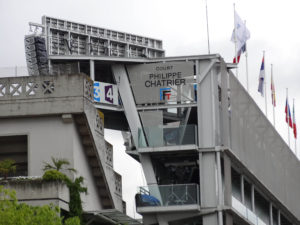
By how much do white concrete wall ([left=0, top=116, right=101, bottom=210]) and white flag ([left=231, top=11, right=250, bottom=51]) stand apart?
74.9 ft

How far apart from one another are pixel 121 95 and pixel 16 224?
28.5 meters

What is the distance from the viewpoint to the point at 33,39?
69562 mm

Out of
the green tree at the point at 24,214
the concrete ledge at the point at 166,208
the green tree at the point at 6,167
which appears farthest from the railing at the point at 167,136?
the green tree at the point at 24,214

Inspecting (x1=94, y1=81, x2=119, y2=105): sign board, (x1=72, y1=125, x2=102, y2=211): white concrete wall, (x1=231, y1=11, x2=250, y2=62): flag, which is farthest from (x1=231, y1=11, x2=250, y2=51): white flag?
(x1=72, y1=125, x2=102, y2=211): white concrete wall

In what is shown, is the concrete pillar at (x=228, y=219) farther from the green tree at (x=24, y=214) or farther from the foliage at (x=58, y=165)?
the green tree at (x=24, y=214)

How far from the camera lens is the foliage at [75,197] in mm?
57438

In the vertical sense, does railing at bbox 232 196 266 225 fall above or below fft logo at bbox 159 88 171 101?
below

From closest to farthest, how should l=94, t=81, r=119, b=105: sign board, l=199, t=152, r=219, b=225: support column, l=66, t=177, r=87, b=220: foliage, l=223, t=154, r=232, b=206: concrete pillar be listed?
l=66, t=177, r=87, b=220: foliage < l=223, t=154, r=232, b=206: concrete pillar < l=199, t=152, r=219, b=225: support column < l=94, t=81, r=119, b=105: sign board

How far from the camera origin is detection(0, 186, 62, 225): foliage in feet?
158

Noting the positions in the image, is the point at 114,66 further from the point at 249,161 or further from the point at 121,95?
the point at 249,161

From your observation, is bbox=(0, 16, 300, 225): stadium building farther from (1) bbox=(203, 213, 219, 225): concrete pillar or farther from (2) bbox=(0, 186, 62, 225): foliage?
(2) bbox=(0, 186, 62, 225): foliage

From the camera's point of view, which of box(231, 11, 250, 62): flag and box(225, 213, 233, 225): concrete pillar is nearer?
box(225, 213, 233, 225): concrete pillar

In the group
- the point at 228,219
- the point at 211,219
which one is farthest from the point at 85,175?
the point at 228,219

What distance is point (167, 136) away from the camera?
73438 mm
